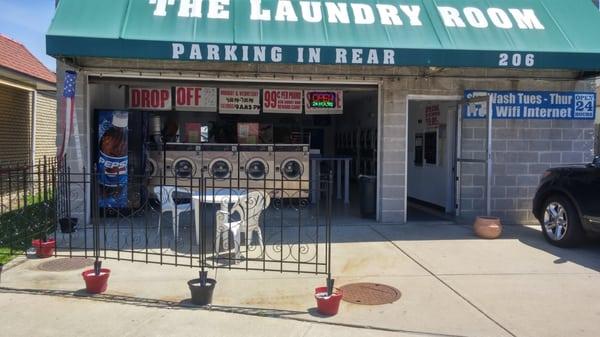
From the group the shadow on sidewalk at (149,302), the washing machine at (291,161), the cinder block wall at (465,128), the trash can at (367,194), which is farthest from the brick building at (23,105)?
the trash can at (367,194)

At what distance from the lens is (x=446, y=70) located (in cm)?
1015

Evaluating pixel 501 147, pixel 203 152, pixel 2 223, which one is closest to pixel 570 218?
pixel 501 147

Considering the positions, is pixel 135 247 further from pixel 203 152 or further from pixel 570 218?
pixel 570 218

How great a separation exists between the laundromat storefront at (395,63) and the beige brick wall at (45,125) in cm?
624

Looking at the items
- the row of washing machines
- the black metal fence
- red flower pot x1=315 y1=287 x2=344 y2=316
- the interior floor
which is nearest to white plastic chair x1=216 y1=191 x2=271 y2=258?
the black metal fence

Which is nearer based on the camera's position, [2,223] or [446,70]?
[2,223]

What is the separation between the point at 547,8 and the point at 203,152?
726 centimetres

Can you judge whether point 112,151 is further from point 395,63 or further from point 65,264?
point 395,63

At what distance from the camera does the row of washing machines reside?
38.2 feet

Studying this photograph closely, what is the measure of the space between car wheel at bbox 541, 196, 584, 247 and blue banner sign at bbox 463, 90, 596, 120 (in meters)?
2.31

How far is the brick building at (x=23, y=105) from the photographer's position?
1392cm

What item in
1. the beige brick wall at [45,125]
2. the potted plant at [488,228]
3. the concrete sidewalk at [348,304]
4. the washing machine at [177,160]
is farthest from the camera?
the beige brick wall at [45,125]

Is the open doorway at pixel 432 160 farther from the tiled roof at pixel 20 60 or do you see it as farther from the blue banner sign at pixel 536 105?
the tiled roof at pixel 20 60

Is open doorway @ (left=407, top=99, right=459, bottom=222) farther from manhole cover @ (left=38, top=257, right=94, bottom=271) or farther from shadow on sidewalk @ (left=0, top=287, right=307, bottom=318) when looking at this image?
Result: manhole cover @ (left=38, top=257, right=94, bottom=271)
